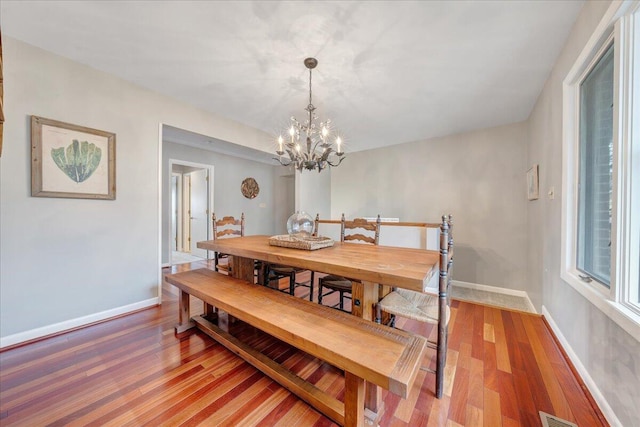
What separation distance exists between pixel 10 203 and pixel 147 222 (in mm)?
986

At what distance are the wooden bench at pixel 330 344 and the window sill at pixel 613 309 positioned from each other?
90 cm

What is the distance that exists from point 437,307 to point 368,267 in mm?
673

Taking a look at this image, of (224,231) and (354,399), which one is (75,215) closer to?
(224,231)

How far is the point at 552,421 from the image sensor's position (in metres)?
1.32

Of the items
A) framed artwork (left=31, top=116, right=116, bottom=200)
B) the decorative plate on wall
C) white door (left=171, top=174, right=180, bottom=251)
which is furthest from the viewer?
white door (left=171, top=174, right=180, bottom=251)

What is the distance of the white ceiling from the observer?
1659 millimetres

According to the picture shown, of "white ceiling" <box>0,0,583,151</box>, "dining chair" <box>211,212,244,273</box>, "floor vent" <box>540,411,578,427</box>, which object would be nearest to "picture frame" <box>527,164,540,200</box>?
"white ceiling" <box>0,0,583,151</box>

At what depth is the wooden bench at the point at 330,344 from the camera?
105 cm

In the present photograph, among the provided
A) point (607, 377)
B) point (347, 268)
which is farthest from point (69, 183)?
point (607, 377)

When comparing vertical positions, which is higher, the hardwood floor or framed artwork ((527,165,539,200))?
framed artwork ((527,165,539,200))

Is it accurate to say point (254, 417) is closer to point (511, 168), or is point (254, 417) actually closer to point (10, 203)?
point (10, 203)

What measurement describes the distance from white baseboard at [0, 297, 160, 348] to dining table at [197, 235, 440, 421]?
1.36 meters

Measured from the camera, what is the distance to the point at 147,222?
278 centimetres

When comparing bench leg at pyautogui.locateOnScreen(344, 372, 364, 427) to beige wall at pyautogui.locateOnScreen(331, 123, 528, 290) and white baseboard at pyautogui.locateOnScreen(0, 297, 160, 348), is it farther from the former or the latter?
beige wall at pyautogui.locateOnScreen(331, 123, 528, 290)
